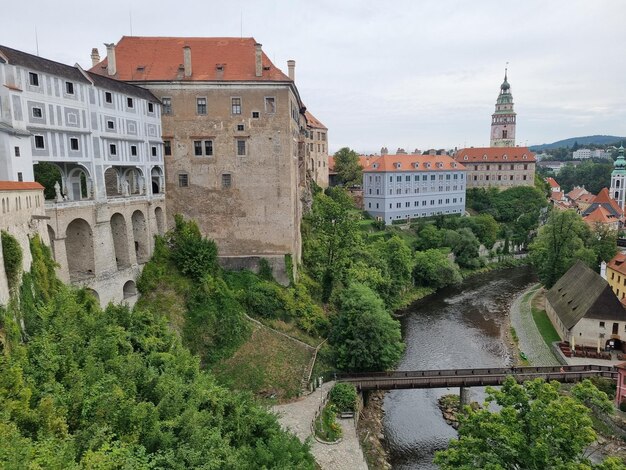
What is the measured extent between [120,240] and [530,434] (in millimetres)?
23019

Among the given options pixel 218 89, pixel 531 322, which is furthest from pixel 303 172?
pixel 531 322

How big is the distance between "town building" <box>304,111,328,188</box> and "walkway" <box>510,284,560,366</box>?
99.9ft

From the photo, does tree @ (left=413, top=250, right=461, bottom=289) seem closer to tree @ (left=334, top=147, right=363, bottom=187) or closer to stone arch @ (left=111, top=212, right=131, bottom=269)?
tree @ (left=334, top=147, right=363, bottom=187)

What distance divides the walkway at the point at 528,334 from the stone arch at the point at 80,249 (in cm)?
2893

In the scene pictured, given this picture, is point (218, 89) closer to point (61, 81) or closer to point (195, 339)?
point (61, 81)

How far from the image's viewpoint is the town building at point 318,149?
201ft

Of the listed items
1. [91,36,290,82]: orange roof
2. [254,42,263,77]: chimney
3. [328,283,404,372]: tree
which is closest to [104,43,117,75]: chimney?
[91,36,290,82]: orange roof

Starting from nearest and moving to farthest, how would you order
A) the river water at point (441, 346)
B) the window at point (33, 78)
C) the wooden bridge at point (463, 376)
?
the window at point (33, 78) < the river water at point (441, 346) < the wooden bridge at point (463, 376)

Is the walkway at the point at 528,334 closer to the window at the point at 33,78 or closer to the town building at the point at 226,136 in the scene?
the town building at the point at 226,136

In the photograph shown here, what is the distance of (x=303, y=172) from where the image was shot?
40.8 meters

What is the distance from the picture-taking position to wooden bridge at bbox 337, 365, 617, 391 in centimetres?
2441

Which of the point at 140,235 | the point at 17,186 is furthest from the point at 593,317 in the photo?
the point at 17,186

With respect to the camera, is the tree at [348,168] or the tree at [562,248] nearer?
the tree at [562,248]

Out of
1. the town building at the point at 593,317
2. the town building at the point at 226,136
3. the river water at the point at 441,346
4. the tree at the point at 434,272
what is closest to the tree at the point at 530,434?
the river water at the point at 441,346
